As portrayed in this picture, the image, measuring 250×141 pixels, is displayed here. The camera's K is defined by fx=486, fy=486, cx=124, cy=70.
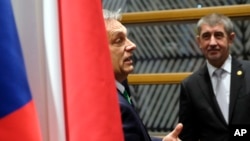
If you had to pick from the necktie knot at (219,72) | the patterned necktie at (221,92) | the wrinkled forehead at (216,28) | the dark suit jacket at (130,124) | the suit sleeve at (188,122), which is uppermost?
the dark suit jacket at (130,124)

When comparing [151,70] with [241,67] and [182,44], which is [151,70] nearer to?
[182,44]

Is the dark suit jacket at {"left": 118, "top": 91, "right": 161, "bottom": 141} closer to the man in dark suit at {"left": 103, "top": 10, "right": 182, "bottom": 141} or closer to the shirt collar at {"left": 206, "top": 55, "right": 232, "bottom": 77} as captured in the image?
the man in dark suit at {"left": 103, "top": 10, "right": 182, "bottom": 141}

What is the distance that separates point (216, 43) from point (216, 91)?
21cm

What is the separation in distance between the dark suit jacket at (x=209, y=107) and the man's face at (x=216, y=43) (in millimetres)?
68

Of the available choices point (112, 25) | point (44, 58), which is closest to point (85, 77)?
point (44, 58)

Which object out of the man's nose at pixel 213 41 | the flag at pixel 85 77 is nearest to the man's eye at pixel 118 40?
the flag at pixel 85 77

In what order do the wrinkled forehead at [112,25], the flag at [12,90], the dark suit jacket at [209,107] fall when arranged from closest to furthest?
the flag at [12,90]
the wrinkled forehead at [112,25]
the dark suit jacket at [209,107]

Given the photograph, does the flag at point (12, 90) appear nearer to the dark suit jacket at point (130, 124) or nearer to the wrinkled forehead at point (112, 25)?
the dark suit jacket at point (130, 124)

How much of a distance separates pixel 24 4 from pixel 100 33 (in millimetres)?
126

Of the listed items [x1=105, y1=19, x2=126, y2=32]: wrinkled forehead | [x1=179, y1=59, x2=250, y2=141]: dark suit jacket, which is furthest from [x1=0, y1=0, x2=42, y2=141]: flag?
[x1=179, y1=59, x2=250, y2=141]: dark suit jacket

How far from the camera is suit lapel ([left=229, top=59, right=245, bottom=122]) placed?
1.99m

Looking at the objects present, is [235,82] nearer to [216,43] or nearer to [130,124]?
[216,43]

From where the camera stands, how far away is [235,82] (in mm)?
2010

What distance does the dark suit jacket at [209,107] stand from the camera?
1975 mm
